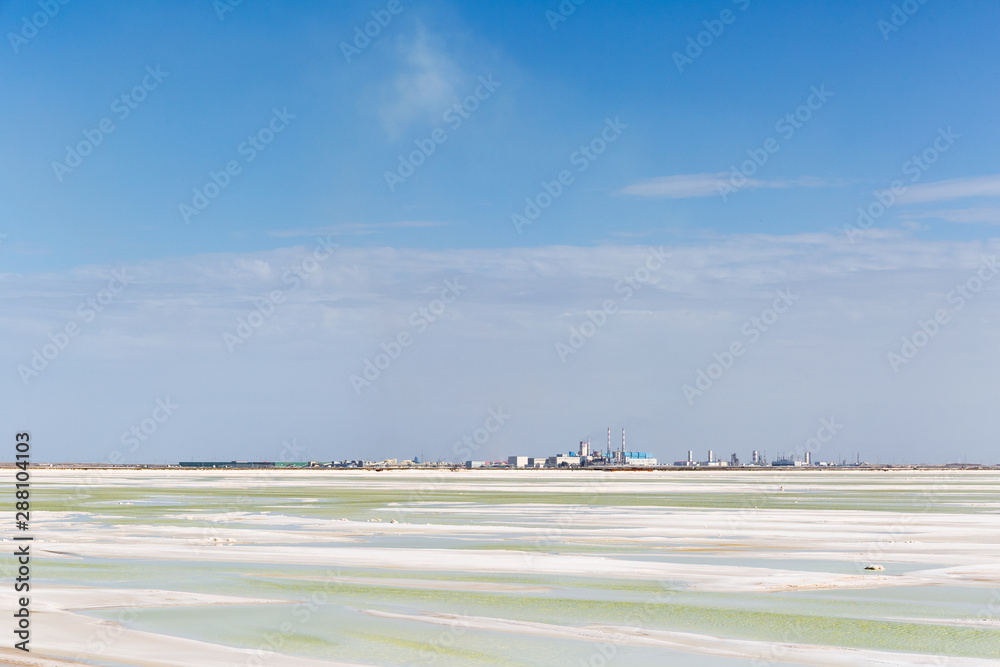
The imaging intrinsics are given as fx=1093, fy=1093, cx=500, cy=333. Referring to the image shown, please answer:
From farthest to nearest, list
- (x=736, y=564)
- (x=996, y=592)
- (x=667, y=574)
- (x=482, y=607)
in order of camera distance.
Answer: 1. (x=736, y=564)
2. (x=667, y=574)
3. (x=996, y=592)
4. (x=482, y=607)

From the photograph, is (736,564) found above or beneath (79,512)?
beneath

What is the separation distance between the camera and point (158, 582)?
21406mm

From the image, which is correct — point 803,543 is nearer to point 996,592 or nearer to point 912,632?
point 996,592

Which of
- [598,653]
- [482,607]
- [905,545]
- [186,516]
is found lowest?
[598,653]

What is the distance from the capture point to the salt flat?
15133 mm

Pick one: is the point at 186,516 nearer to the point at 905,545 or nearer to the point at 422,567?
the point at 422,567

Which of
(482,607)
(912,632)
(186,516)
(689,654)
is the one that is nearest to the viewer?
(689,654)

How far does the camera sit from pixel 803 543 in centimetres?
3058

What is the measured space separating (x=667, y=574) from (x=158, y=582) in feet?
34.0

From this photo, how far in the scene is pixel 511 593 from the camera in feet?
66.6

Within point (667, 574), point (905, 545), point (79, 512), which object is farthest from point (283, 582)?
point (79, 512)

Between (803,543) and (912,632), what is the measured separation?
14357 mm

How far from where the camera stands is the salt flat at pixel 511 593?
15.1 metres

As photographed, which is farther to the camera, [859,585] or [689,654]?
[859,585]
